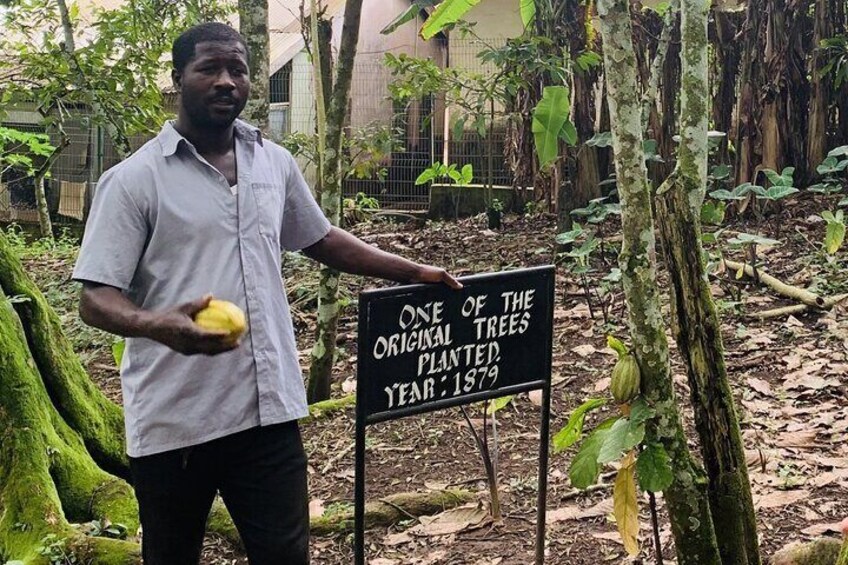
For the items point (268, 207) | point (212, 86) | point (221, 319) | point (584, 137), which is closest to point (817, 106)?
point (584, 137)

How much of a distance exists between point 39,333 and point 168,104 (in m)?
9.15

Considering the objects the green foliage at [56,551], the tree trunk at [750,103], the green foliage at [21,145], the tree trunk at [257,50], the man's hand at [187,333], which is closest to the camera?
the man's hand at [187,333]

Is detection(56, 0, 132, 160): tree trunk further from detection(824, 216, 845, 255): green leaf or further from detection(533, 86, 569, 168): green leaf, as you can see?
detection(824, 216, 845, 255): green leaf

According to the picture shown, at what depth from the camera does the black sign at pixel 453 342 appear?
3.00 meters

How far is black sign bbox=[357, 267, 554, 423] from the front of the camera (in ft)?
9.85

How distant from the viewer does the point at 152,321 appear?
2.41 m

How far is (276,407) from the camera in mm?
2766

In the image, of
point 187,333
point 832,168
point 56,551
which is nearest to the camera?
point 187,333

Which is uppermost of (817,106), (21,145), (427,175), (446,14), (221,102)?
(446,14)

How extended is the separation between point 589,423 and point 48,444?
2.79 meters

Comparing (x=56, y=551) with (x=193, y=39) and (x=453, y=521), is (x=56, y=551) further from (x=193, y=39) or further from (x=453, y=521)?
(x=193, y=39)

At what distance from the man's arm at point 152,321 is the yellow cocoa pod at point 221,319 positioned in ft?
0.05

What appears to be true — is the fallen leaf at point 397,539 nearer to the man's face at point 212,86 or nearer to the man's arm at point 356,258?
the man's arm at point 356,258

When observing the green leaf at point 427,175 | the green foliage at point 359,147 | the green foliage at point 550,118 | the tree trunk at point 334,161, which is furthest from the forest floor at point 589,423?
the green leaf at point 427,175
